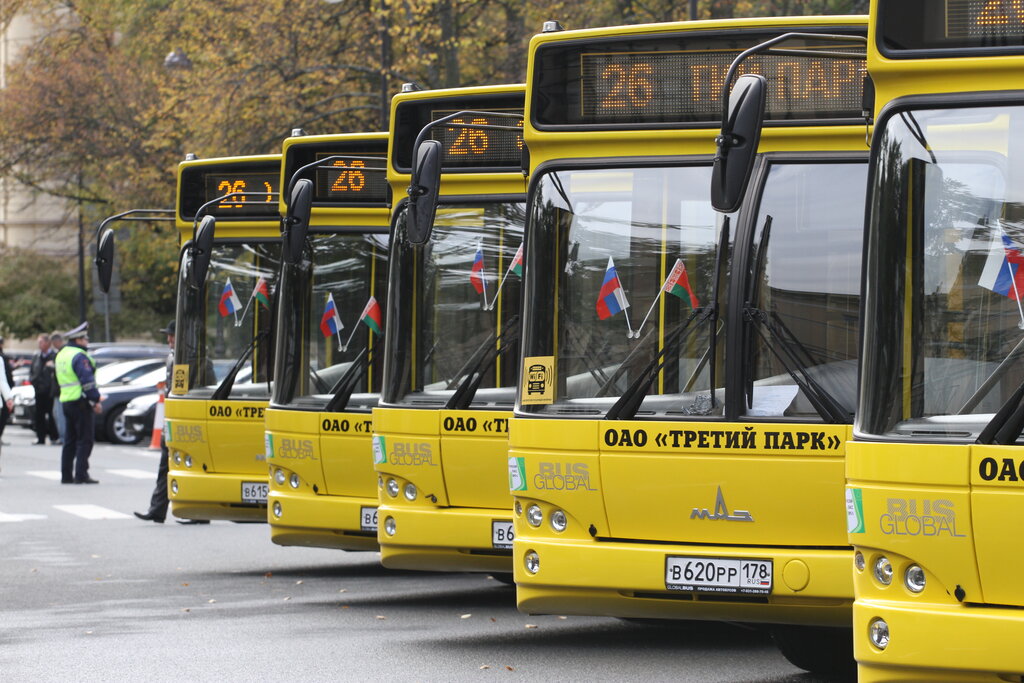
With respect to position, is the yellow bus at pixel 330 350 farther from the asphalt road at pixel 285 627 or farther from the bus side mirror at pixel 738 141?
the bus side mirror at pixel 738 141

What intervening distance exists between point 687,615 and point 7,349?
197 feet

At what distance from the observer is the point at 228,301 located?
1524 cm

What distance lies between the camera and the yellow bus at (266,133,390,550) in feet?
40.9

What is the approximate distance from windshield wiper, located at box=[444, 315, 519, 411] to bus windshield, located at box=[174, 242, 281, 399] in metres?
4.21

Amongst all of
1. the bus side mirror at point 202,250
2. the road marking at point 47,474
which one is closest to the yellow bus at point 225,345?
the bus side mirror at point 202,250

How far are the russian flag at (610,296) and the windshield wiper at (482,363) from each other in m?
1.96

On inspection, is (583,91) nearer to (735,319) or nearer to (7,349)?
(735,319)

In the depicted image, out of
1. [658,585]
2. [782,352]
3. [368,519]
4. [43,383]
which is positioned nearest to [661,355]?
[782,352]

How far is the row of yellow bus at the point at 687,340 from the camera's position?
6.29 meters

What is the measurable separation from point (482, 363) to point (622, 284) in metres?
2.27

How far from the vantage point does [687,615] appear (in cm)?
853

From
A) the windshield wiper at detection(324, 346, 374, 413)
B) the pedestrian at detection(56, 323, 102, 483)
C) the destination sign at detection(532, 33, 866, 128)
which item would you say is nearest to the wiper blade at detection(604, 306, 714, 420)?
the destination sign at detection(532, 33, 866, 128)

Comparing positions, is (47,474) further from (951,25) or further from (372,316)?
(951,25)

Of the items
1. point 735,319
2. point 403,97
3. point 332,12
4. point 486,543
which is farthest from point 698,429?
point 332,12
